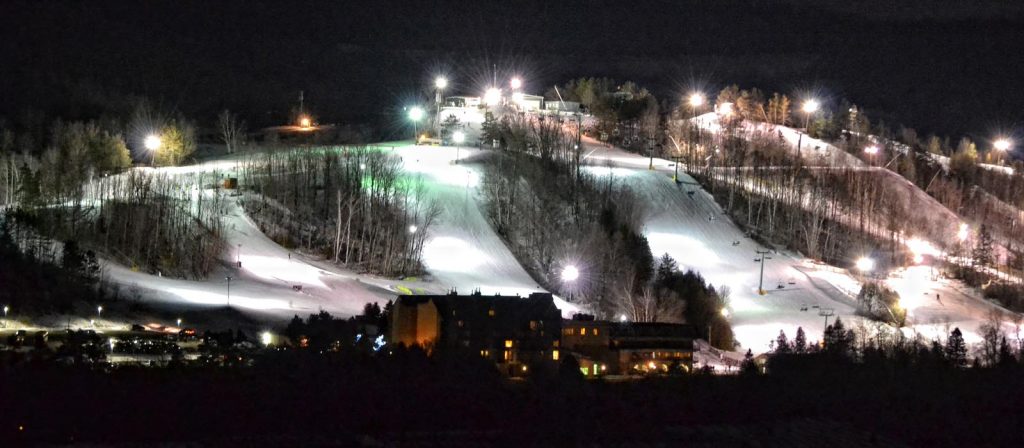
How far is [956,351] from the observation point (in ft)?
99.8

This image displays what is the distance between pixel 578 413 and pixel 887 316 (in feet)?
76.7

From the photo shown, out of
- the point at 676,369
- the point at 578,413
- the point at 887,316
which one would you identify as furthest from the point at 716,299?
the point at 578,413

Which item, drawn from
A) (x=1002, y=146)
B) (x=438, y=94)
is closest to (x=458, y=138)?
(x=438, y=94)

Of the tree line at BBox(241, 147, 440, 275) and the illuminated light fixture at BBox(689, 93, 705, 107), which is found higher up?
the illuminated light fixture at BBox(689, 93, 705, 107)

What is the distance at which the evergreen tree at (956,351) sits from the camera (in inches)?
1142

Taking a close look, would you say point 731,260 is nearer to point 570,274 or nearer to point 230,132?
point 570,274

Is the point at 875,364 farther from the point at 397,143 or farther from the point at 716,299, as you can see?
the point at 397,143

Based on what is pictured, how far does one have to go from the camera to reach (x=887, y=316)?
3931cm

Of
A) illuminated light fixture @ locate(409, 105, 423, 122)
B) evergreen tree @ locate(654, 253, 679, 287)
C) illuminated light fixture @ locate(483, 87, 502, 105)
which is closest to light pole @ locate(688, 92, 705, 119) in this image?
illuminated light fixture @ locate(483, 87, 502, 105)

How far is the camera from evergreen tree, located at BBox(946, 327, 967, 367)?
29.0 metres

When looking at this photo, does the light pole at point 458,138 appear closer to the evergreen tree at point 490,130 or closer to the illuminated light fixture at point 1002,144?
the evergreen tree at point 490,130

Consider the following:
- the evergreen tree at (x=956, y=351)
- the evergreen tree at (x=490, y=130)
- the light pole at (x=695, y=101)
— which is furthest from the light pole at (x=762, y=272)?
the light pole at (x=695, y=101)

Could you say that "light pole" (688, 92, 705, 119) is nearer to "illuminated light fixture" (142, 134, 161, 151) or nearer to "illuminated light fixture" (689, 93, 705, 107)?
"illuminated light fixture" (689, 93, 705, 107)

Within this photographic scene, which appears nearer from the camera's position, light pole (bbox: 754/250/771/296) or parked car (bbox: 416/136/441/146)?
light pole (bbox: 754/250/771/296)
